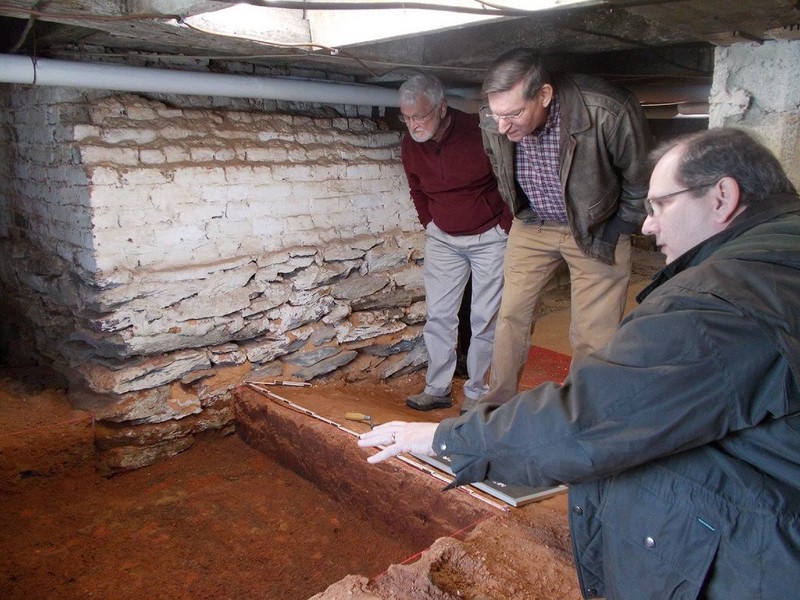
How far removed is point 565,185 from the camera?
2.82 meters

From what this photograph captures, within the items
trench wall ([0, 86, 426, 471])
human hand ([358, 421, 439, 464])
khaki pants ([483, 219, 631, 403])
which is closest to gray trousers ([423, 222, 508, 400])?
khaki pants ([483, 219, 631, 403])

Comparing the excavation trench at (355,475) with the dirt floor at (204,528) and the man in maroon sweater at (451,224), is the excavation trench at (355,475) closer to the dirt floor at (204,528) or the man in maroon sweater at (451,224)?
the dirt floor at (204,528)

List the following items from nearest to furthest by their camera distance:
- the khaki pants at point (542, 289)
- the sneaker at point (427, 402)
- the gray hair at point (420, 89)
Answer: the khaki pants at point (542, 289) → the gray hair at point (420, 89) → the sneaker at point (427, 402)

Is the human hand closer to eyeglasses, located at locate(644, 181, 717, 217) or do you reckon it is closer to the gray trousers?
eyeglasses, located at locate(644, 181, 717, 217)

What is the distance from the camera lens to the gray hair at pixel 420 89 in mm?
3295

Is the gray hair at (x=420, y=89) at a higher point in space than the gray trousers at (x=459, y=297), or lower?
higher

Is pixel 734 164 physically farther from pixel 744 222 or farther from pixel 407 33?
pixel 407 33

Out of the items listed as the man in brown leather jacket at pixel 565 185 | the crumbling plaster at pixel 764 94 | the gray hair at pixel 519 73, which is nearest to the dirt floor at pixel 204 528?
the man in brown leather jacket at pixel 565 185

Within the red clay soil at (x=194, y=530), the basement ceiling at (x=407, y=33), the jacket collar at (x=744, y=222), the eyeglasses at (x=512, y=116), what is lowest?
the red clay soil at (x=194, y=530)

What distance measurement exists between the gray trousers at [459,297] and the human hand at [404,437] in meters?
2.06

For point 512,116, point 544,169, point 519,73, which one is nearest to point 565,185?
point 544,169

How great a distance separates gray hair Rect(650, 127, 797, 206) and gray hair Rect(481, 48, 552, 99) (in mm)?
1393

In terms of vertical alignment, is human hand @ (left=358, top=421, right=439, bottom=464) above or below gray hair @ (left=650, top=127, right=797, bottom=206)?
below

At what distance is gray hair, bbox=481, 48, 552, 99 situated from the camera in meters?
2.66
